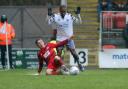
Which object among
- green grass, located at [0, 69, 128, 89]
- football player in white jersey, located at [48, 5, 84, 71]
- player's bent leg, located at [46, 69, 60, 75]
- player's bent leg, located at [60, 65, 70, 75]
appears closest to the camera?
green grass, located at [0, 69, 128, 89]

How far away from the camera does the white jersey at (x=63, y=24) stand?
74.1ft

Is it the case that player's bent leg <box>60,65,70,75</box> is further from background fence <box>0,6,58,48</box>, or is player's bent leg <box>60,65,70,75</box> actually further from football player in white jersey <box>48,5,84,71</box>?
background fence <box>0,6,58,48</box>

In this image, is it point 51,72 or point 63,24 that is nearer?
point 51,72

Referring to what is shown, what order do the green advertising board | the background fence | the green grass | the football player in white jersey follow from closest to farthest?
the green grass
the football player in white jersey
the green advertising board
the background fence

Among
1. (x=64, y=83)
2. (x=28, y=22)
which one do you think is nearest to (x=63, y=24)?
(x=64, y=83)

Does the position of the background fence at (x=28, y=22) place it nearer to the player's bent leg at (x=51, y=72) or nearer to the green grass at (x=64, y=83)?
the player's bent leg at (x=51, y=72)

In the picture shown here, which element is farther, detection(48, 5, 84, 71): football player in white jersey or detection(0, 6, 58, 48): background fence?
detection(0, 6, 58, 48): background fence

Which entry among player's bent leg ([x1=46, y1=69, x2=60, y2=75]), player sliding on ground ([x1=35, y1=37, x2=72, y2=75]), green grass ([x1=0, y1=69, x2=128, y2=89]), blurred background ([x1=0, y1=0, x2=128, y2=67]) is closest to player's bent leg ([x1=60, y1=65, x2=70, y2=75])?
player sliding on ground ([x1=35, y1=37, x2=72, y2=75])

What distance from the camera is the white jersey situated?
22594 millimetres

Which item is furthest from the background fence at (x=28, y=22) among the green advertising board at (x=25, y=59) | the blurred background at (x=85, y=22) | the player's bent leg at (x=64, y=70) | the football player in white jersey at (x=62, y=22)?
the player's bent leg at (x=64, y=70)

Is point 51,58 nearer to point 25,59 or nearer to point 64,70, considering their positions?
point 64,70

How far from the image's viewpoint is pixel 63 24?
22.7 meters

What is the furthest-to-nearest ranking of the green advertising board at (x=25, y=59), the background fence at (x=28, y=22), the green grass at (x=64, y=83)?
the background fence at (x=28, y=22), the green advertising board at (x=25, y=59), the green grass at (x=64, y=83)

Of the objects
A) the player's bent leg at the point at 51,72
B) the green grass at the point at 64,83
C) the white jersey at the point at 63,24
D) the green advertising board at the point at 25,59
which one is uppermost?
the white jersey at the point at 63,24
